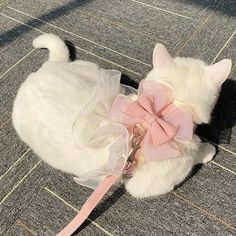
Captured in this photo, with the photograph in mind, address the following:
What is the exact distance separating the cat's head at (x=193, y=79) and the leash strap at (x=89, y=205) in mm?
312

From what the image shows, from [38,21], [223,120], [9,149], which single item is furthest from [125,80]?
[38,21]

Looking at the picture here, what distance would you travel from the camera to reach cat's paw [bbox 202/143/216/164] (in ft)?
4.50

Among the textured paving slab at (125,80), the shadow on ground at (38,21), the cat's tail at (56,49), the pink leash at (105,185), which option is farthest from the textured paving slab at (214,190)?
the shadow on ground at (38,21)

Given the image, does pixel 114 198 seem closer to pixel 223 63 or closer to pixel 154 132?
pixel 154 132

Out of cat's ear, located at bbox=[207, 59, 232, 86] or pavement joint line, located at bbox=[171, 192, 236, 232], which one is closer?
cat's ear, located at bbox=[207, 59, 232, 86]

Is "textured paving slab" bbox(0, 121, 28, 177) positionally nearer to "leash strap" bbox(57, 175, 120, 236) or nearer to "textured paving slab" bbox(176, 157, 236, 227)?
"leash strap" bbox(57, 175, 120, 236)

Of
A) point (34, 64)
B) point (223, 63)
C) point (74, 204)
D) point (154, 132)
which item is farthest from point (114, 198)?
point (34, 64)

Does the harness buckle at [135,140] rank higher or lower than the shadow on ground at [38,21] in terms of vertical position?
higher

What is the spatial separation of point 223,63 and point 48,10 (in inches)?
50.4

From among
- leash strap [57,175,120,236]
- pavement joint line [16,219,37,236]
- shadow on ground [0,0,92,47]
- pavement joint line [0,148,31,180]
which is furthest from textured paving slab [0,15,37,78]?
leash strap [57,175,120,236]

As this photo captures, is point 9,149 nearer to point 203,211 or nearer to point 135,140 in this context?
point 135,140

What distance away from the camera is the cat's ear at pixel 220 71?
112cm

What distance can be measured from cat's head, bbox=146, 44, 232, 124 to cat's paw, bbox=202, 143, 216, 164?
0.23 m

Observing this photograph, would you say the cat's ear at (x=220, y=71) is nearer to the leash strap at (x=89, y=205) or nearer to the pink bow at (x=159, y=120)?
the pink bow at (x=159, y=120)
